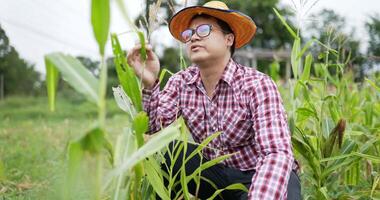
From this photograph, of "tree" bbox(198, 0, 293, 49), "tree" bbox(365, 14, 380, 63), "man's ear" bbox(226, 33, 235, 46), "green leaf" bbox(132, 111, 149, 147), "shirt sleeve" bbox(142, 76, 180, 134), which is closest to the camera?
"green leaf" bbox(132, 111, 149, 147)

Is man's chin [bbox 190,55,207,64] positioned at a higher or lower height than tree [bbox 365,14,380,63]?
lower

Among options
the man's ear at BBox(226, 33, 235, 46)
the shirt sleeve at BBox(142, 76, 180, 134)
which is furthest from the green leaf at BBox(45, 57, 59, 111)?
the man's ear at BBox(226, 33, 235, 46)

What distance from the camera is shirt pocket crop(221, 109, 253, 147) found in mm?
1497

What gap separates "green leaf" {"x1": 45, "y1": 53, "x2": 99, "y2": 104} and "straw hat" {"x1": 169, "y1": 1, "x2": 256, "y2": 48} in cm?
82

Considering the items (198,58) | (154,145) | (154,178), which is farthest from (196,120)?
(154,145)

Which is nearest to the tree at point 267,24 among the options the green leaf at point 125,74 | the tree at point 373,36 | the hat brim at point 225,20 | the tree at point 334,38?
the tree at point 373,36

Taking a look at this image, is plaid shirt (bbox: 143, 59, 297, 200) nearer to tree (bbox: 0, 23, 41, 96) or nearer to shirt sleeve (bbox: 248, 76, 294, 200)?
shirt sleeve (bbox: 248, 76, 294, 200)

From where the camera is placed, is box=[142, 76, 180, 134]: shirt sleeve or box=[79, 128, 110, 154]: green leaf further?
box=[142, 76, 180, 134]: shirt sleeve

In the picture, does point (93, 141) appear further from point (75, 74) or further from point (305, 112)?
point (305, 112)

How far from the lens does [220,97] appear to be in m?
1.56

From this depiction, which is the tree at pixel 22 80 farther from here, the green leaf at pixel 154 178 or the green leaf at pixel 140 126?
the green leaf at pixel 140 126

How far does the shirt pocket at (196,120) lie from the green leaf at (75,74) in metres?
0.90

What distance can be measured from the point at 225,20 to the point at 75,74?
36.7 inches

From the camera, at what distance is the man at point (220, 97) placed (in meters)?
1.38
